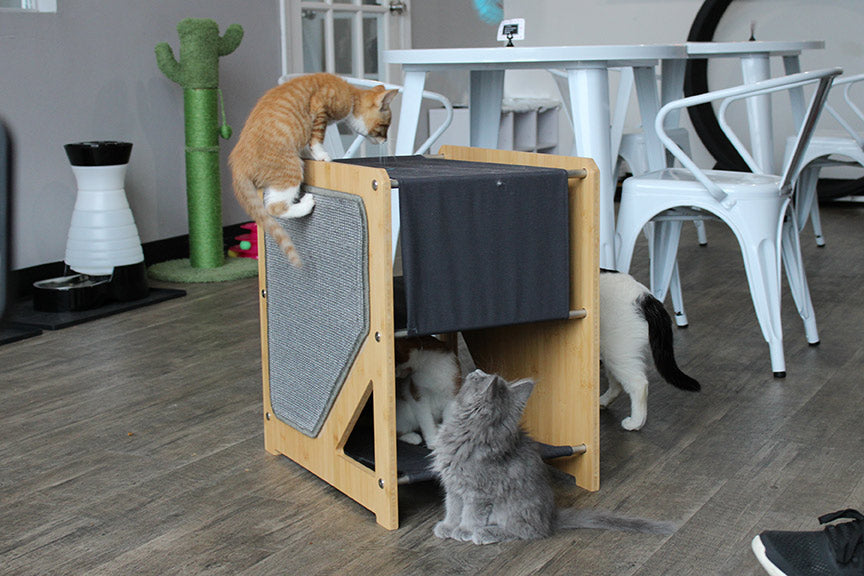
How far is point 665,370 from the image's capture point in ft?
7.13

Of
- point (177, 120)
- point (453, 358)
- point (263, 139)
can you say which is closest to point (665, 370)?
point (453, 358)

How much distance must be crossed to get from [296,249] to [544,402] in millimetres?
592

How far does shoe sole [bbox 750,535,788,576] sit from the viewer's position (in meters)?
1.41

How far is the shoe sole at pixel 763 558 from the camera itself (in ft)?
4.62

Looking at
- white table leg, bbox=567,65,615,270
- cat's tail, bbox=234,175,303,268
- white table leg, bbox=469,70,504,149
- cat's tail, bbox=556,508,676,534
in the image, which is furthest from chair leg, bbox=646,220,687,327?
cat's tail, bbox=234,175,303,268

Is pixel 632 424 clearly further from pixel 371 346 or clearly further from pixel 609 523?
pixel 371 346

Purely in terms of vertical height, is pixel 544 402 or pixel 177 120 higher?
pixel 177 120

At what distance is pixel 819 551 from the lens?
1.40 metres

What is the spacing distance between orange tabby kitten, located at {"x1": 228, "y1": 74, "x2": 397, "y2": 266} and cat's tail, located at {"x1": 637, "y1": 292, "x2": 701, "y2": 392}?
784 millimetres

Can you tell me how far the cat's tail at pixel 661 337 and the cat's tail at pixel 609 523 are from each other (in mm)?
552

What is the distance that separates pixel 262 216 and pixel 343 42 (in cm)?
338

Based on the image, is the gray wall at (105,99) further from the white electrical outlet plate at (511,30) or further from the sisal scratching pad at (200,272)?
the white electrical outlet plate at (511,30)

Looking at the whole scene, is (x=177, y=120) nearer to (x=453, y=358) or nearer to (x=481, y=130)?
(x=481, y=130)

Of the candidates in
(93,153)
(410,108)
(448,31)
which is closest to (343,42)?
(448,31)
